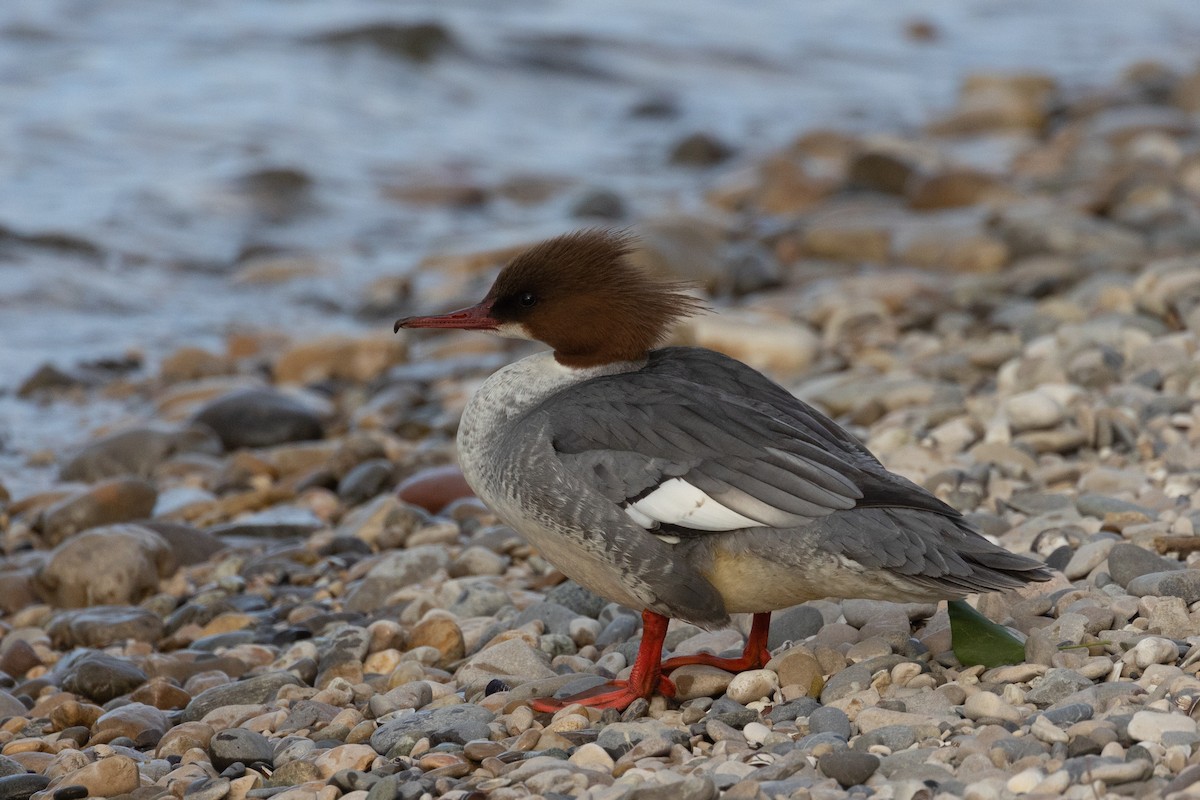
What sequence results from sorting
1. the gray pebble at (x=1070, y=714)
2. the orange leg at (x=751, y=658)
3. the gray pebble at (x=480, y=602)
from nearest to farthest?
the gray pebble at (x=1070, y=714) → the orange leg at (x=751, y=658) → the gray pebble at (x=480, y=602)

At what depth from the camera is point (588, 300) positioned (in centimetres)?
385

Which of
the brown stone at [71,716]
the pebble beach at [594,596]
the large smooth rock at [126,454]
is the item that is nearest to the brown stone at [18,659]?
the pebble beach at [594,596]

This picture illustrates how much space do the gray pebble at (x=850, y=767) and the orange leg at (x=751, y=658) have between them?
2.61 feet

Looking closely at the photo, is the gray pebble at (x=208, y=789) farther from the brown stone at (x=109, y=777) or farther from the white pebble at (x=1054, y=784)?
the white pebble at (x=1054, y=784)

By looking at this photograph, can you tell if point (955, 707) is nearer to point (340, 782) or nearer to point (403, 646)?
point (340, 782)

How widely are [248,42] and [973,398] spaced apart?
43.8 feet

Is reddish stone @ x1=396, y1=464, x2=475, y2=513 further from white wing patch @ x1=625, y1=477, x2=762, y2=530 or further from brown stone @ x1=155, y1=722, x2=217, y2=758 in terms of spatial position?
white wing patch @ x1=625, y1=477, x2=762, y2=530

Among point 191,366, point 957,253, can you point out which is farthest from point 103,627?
point 957,253

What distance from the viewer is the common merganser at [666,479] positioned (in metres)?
3.35

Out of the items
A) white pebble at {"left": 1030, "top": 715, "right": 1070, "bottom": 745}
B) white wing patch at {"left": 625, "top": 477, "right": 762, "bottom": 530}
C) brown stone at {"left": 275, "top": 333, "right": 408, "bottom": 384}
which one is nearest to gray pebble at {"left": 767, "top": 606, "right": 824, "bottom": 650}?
white wing patch at {"left": 625, "top": 477, "right": 762, "bottom": 530}

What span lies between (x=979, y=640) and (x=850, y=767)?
0.74 metres

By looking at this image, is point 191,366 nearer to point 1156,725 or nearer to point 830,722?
point 830,722

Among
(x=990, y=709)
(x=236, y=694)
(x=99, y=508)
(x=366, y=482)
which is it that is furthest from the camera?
(x=366, y=482)

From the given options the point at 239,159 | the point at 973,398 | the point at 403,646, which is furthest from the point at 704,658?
the point at 239,159
